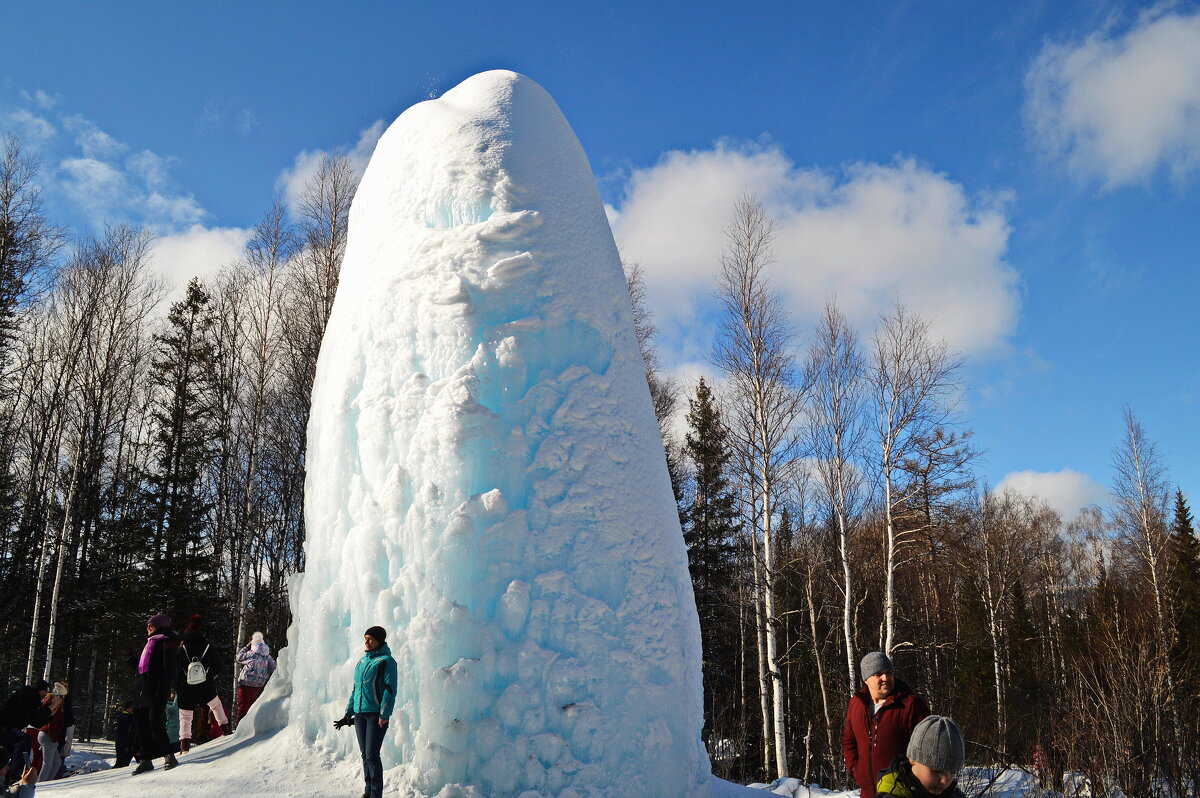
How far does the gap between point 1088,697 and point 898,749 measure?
6.78 metres

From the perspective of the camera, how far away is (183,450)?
71.9 feet

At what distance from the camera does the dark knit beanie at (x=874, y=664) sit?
4.15 metres

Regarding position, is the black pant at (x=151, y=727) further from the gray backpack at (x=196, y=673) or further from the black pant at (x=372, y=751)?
the black pant at (x=372, y=751)

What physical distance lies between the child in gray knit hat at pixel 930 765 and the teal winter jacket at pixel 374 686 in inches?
131

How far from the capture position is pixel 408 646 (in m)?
5.04

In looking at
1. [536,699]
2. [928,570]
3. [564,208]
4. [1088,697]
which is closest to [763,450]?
[1088,697]

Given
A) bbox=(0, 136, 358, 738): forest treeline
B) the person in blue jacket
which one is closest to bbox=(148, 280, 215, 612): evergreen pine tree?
bbox=(0, 136, 358, 738): forest treeline

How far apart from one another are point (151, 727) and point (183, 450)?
18.1 metres

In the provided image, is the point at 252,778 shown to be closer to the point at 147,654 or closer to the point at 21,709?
A: the point at 21,709

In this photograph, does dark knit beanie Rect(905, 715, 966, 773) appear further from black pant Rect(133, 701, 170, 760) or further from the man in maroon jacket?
black pant Rect(133, 701, 170, 760)

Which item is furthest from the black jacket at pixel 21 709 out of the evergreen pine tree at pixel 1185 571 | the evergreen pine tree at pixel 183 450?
the evergreen pine tree at pixel 1185 571

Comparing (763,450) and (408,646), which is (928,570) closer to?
(763,450)

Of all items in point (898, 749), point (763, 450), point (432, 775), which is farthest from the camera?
point (763, 450)

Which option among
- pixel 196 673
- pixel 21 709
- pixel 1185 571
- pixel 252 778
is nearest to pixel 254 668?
pixel 196 673
